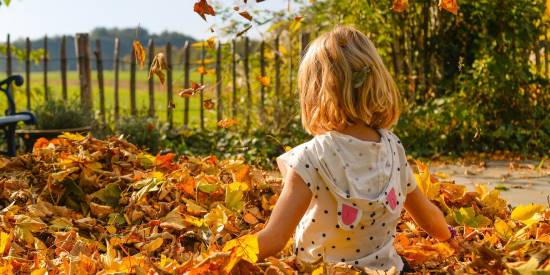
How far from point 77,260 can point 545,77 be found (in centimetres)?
763

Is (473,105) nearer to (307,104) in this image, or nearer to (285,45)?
(285,45)

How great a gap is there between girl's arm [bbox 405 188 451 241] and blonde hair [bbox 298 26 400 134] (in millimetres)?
419

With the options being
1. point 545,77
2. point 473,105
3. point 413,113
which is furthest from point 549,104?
point 413,113

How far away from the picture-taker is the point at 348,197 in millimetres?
2061

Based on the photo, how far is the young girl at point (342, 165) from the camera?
6.63ft

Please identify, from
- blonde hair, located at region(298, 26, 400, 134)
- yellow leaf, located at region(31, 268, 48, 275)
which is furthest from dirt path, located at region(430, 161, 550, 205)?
yellow leaf, located at region(31, 268, 48, 275)

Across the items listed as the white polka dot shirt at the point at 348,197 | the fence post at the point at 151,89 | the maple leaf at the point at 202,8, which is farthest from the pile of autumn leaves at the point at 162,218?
the fence post at the point at 151,89

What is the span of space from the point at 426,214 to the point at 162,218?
3.90 feet

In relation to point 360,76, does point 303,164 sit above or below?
below

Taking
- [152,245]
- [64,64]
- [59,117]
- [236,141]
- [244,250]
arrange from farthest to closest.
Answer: [64,64]
[236,141]
[59,117]
[152,245]
[244,250]

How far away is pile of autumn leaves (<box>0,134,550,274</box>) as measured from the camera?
2.19m

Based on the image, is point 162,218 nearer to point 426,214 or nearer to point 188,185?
point 188,185

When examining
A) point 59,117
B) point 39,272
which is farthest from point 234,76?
point 39,272

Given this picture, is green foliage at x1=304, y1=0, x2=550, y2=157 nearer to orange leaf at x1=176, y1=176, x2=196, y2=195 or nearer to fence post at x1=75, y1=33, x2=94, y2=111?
fence post at x1=75, y1=33, x2=94, y2=111
